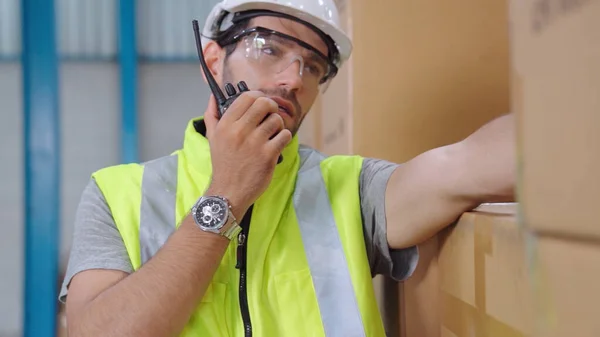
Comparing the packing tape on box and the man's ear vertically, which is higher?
the man's ear

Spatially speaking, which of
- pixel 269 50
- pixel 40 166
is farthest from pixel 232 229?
pixel 40 166

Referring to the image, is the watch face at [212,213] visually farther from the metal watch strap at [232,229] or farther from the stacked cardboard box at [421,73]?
the stacked cardboard box at [421,73]

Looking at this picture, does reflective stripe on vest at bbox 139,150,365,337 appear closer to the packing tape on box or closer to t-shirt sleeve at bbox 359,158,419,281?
t-shirt sleeve at bbox 359,158,419,281

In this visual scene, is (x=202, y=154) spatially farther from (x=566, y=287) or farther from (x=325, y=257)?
(x=566, y=287)

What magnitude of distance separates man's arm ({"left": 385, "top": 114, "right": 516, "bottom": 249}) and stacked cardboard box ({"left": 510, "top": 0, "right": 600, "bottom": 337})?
14.0 inches

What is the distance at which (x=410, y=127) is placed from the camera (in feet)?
3.95

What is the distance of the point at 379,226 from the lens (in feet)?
3.34

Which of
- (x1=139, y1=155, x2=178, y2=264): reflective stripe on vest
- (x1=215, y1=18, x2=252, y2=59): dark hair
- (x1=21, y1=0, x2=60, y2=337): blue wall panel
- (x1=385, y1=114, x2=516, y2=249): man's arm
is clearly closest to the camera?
(x1=385, y1=114, x2=516, y2=249): man's arm

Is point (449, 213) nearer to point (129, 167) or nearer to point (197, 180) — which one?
point (197, 180)

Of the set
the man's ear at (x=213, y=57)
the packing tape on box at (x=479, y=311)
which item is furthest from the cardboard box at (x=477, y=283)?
the man's ear at (x=213, y=57)

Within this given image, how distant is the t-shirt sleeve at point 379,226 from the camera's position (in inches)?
39.9

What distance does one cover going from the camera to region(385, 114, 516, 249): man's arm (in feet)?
2.54

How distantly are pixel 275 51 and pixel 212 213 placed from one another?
0.35 m

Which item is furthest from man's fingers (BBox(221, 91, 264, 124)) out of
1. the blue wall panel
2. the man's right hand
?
the blue wall panel
